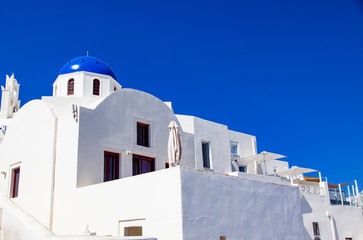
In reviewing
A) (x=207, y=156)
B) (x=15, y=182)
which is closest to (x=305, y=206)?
(x=207, y=156)

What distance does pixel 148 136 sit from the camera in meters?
17.9

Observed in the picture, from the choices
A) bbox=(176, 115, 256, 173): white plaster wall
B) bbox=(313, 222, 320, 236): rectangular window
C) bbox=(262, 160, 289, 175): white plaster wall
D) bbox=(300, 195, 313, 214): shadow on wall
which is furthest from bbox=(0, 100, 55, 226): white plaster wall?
bbox=(262, 160, 289, 175): white plaster wall

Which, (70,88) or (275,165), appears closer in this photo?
(70,88)

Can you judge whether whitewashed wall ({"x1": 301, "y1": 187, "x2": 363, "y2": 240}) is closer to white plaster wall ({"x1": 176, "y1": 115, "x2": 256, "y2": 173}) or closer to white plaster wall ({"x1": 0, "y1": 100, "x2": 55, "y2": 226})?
white plaster wall ({"x1": 176, "y1": 115, "x2": 256, "y2": 173})

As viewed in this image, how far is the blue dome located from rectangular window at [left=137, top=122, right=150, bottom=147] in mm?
6749

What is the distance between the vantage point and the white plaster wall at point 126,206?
37.8 feet

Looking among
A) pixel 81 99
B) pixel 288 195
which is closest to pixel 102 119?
pixel 81 99

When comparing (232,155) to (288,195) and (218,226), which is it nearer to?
(288,195)

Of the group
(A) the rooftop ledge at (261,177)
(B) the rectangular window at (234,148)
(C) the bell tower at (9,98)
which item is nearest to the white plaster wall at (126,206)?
(A) the rooftop ledge at (261,177)

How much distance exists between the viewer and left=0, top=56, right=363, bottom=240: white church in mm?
11836

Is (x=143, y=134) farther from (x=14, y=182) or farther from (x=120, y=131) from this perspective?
(x=14, y=182)

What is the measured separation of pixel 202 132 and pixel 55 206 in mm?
12652

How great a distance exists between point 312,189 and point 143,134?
1167 cm

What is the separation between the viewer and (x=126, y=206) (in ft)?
42.2
